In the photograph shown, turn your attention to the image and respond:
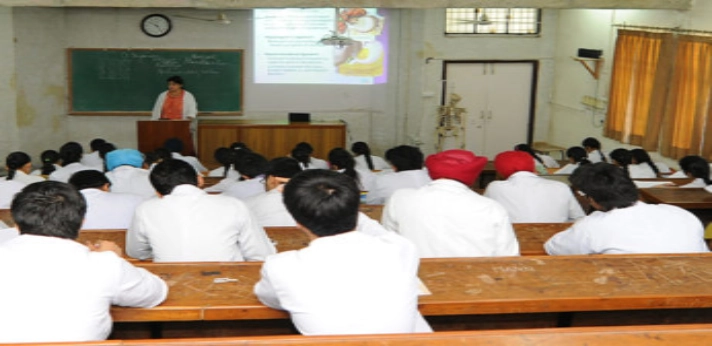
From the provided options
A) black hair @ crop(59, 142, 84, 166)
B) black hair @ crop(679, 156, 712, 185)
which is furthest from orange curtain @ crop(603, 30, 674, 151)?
black hair @ crop(59, 142, 84, 166)

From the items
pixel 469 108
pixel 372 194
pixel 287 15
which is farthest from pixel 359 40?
pixel 372 194

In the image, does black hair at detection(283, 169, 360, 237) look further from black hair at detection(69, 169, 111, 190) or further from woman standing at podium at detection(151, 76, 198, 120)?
woman standing at podium at detection(151, 76, 198, 120)

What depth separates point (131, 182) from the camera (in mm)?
5992

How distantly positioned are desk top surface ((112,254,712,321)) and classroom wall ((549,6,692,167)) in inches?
244

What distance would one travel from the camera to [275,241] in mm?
3871

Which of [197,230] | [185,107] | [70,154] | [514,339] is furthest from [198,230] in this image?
[185,107]

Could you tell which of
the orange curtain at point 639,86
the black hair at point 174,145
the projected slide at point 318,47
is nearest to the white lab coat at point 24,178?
the black hair at point 174,145

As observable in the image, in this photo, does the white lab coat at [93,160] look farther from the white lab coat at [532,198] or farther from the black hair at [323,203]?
the black hair at [323,203]

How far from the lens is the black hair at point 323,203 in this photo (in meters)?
2.64

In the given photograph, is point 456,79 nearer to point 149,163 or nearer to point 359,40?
point 359,40

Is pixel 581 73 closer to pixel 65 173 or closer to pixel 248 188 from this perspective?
pixel 248 188

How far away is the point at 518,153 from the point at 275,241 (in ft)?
5.90

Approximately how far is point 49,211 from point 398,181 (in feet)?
11.0

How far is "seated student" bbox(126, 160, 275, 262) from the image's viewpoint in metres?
3.47
